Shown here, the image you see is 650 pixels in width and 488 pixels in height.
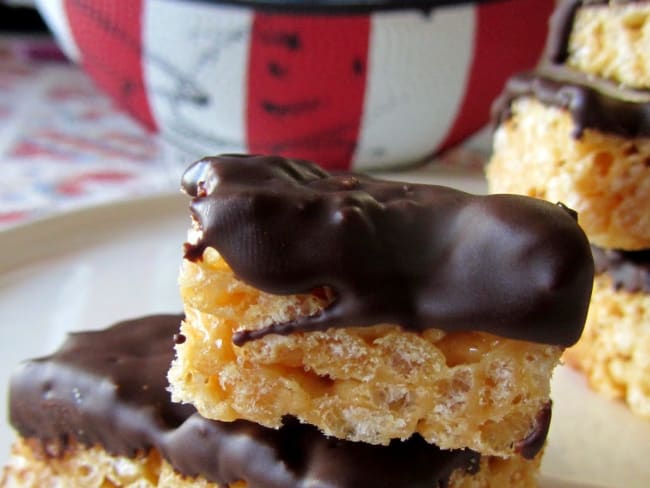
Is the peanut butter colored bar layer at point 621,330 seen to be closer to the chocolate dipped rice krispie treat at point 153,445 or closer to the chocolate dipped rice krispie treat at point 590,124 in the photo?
the chocolate dipped rice krispie treat at point 590,124

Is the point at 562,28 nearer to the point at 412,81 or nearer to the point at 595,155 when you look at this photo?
the point at 595,155

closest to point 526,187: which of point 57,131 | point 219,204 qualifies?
point 219,204

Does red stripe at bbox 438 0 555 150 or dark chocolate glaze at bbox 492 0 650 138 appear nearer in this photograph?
dark chocolate glaze at bbox 492 0 650 138

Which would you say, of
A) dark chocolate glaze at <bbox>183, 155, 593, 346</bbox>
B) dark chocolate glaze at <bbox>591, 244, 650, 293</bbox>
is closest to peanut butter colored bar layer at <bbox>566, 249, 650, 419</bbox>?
dark chocolate glaze at <bbox>591, 244, 650, 293</bbox>

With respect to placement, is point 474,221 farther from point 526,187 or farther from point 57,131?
point 57,131

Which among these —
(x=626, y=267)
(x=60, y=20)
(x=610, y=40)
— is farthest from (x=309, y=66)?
(x=626, y=267)

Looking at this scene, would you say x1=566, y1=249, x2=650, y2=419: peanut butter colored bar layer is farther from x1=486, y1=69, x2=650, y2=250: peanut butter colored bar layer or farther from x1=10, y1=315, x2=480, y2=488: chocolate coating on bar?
x1=10, y1=315, x2=480, y2=488: chocolate coating on bar
